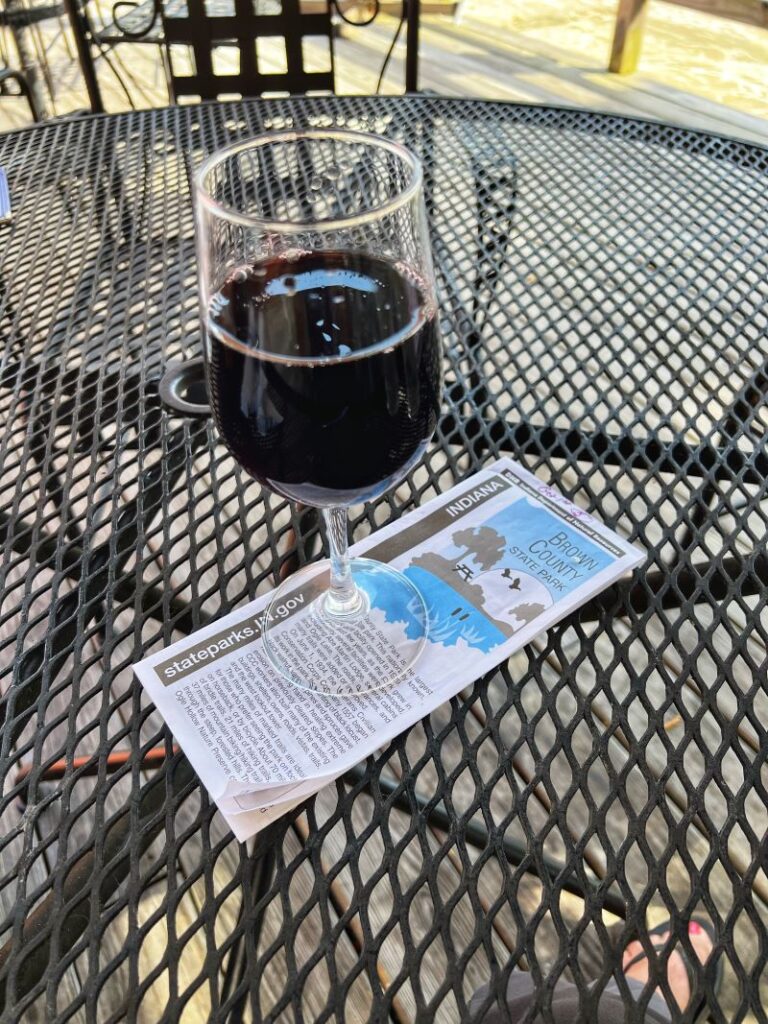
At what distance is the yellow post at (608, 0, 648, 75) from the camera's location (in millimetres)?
3309

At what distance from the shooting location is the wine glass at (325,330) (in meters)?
0.38

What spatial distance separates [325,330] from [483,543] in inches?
9.1

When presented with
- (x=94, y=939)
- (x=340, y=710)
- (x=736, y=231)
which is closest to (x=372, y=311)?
(x=340, y=710)

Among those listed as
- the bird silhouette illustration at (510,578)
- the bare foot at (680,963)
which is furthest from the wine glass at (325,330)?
the bare foot at (680,963)

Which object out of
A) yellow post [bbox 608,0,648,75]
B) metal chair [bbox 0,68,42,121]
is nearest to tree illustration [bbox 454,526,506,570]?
metal chair [bbox 0,68,42,121]

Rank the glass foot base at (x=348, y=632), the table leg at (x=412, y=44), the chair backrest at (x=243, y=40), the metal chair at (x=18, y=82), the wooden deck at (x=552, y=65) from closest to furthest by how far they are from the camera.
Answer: the glass foot base at (x=348, y=632)
the metal chair at (x=18, y=82)
the chair backrest at (x=243, y=40)
the table leg at (x=412, y=44)
the wooden deck at (x=552, y=65)

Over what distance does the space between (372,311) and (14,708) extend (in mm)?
320

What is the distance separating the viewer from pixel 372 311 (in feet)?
1.32

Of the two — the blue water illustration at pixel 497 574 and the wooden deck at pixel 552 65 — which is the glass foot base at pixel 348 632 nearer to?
the blue water illustration at pixel 497 574

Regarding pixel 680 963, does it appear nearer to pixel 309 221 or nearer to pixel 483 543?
pixel 483 543

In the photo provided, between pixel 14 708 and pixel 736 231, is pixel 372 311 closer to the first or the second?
pixel 14 708

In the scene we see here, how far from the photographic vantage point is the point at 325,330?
0.39m

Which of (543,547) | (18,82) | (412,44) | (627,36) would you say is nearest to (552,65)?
(627,36)

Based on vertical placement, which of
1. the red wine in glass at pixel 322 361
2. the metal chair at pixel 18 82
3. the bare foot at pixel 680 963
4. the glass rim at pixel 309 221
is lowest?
the bare foot at pixel 680 963
